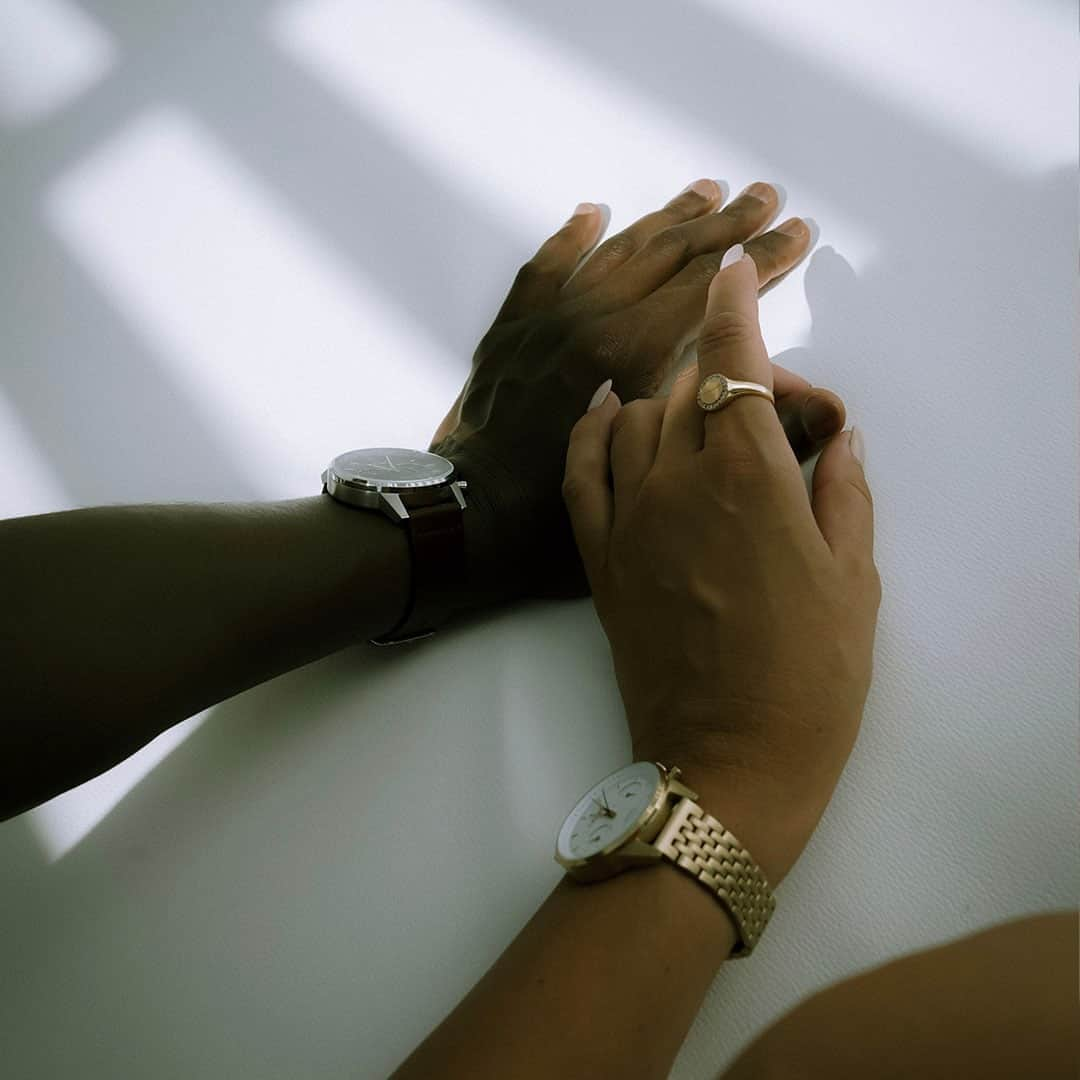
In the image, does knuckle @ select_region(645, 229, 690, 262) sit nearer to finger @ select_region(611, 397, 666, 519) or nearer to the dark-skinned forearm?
finger @ select_region(611, 397, 666, 519)

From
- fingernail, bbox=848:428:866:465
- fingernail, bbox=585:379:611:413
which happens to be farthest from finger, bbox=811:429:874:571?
fingernail, bbox=585:379:611:413

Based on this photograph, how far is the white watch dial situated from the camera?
1.81ft

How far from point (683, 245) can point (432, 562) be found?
16.0 inches

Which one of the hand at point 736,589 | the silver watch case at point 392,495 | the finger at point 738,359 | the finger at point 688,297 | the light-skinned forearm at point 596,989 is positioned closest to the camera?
the light-skinned forearm at point 596,989

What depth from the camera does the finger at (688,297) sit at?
0.93 metres

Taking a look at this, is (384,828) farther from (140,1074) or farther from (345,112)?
(345,112)

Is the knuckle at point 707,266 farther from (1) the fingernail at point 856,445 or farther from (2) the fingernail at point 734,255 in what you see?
(1) the fingernail at point 856,445

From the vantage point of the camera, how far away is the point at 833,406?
0.76 meters

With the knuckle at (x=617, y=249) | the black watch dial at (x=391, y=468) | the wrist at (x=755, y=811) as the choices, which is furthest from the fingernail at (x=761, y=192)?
the wrist at (x=755, y=811)

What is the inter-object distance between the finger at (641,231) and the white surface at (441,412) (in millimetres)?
39

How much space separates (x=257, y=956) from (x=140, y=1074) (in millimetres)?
95

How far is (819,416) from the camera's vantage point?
0.76 metres

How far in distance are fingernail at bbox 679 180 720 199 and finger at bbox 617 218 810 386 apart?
8 cm

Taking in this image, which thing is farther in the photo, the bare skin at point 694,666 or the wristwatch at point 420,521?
the wristwatch at point 420,521
